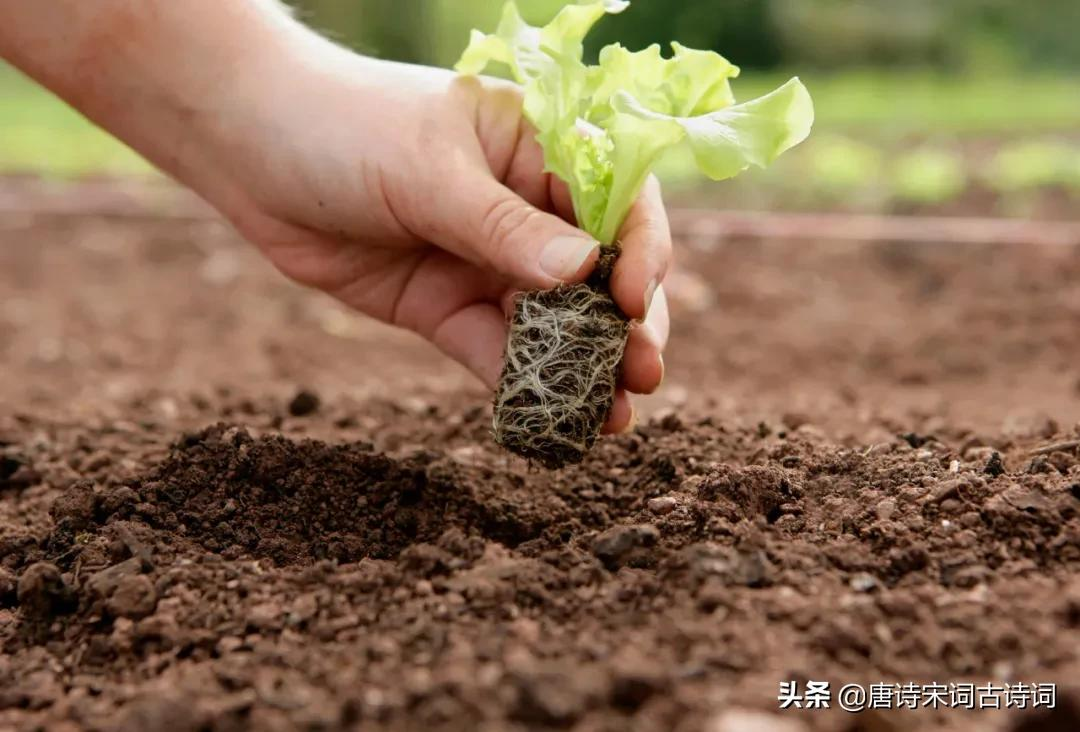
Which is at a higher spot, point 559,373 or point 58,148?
point 58,148

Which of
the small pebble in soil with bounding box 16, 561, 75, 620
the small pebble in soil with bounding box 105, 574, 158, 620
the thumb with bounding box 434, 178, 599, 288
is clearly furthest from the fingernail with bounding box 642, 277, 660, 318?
the small pebble in soil with bounding box 16, 561, 75, 620

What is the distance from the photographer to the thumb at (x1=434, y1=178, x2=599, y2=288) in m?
2.30

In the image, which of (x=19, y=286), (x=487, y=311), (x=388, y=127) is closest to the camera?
(x=388, y=127)

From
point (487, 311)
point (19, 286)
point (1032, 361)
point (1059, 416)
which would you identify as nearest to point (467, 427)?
point (487, 311)

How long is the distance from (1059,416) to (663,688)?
2.48 meters

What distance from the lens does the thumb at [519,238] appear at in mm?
2305

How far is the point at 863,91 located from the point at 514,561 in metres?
11.0

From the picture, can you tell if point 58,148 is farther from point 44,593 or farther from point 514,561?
point 514,561

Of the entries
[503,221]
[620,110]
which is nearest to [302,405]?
[503,221]

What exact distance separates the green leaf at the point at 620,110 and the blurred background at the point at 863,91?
1078 millimetres

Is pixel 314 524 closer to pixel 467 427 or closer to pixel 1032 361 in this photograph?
pixel 467 427

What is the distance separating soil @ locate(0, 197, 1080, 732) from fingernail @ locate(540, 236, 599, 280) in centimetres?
52

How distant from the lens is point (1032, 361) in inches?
180

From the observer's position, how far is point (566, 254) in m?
2.30
